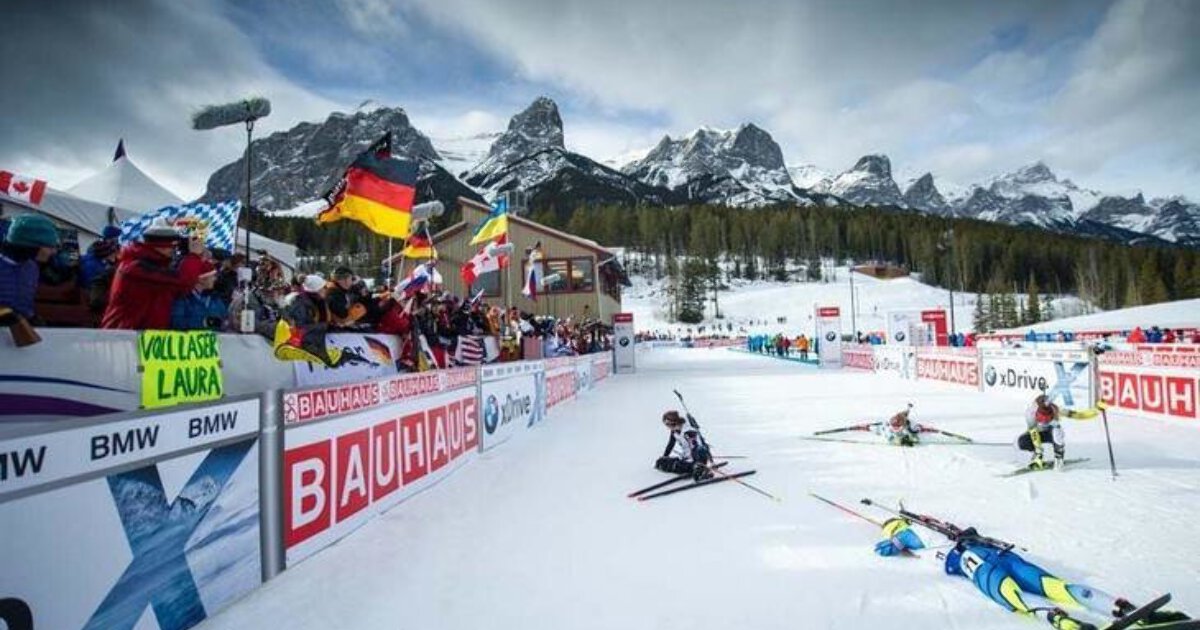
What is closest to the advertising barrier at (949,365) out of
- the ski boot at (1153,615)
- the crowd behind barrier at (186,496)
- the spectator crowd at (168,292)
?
the ski boot at (1153,615)

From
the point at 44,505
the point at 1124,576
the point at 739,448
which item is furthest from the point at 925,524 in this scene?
the point at 44,505

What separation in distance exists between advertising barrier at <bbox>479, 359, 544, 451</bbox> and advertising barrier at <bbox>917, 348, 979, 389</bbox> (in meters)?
13.0

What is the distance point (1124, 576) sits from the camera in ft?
13.2

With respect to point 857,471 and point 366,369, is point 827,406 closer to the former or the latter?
point 857,471

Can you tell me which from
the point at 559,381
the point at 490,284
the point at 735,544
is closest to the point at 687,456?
the point at 735,544

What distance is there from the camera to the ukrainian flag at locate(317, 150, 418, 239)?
9.02 metres

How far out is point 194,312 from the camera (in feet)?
17.1

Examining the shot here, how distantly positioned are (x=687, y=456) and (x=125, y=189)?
13991 mm

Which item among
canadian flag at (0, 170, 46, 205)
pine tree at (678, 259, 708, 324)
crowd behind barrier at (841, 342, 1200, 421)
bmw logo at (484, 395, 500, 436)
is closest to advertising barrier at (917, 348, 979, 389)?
crowd behind barrier at (841, 342, 1200, 421)

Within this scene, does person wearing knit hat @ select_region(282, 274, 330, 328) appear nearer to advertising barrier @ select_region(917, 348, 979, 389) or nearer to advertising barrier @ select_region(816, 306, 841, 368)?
advertising barrier @ select_region(917, 348, 979, 389)

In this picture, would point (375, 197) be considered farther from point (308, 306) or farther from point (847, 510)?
point (847, 510)

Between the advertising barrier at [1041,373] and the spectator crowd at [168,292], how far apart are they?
1207cm

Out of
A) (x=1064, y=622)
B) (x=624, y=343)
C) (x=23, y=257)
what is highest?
(x=23, y=257)

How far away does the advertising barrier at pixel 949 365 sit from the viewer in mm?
16859
